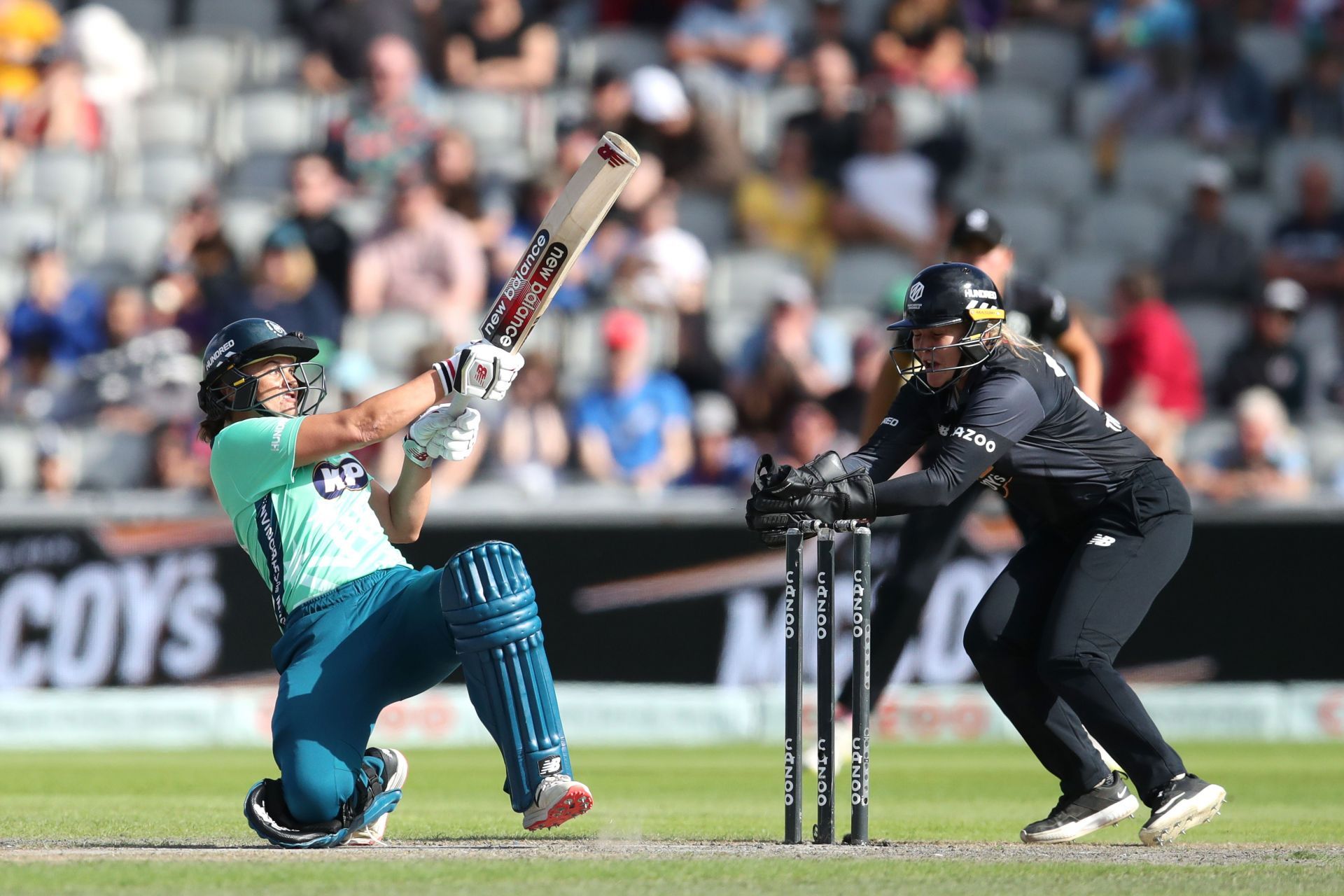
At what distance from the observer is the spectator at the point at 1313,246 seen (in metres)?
13.0

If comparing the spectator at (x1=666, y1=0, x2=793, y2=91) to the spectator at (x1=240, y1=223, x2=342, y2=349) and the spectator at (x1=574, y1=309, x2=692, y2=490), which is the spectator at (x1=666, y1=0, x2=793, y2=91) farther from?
the spectator at (x1=240, y1=223, x2=342, y2=349)

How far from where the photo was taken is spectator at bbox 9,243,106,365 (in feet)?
42.0

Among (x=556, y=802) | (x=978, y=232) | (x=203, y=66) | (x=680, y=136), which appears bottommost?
(x=556, y=802)

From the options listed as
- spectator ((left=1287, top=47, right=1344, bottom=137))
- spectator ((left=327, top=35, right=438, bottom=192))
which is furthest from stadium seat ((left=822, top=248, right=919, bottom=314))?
spectator ((left=1287, top=47, right=1344, bottom=137))

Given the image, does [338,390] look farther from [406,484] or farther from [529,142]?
[406,484]

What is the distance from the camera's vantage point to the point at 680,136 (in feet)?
44.6

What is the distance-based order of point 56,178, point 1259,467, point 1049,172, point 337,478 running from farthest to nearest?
point 56,178, point 1049,172, point 1259,467, point 337,478

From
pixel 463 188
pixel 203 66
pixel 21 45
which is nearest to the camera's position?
pixel 463 188

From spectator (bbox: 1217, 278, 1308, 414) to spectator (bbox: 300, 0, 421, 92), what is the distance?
22.0ft

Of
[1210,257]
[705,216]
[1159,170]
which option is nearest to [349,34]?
[705,216]

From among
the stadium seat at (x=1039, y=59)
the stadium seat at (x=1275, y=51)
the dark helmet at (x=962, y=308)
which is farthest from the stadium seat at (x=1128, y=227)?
the dark helmet at (x=962, y=308)

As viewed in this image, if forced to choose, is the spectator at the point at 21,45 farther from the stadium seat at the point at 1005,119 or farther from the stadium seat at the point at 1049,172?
the stadium seat at the point at 1049,172

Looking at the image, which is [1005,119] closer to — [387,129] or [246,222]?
[387,129]

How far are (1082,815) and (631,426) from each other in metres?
6.18
